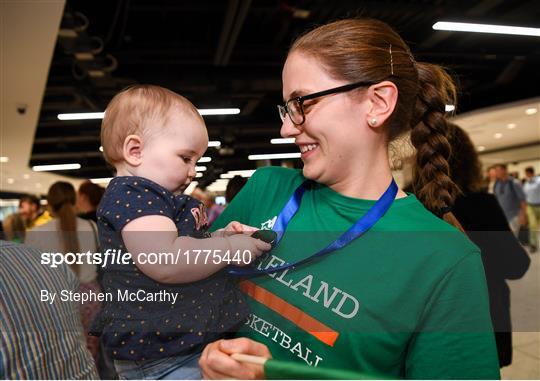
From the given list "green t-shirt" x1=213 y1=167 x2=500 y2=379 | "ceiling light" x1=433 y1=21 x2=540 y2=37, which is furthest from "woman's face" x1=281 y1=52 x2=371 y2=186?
"ceiling light" x1=433 y1=21 x2=540 y2=37

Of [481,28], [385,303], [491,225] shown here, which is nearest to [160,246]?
[385,303]

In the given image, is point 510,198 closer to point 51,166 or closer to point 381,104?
point 381,104

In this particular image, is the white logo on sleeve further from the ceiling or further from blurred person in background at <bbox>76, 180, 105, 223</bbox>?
the ceiling

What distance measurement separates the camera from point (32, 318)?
0.62 metres

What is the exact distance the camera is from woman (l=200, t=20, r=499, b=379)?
2.08 ft

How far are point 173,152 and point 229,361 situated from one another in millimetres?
286

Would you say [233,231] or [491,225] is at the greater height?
[233,231]

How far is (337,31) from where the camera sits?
0.76 metres

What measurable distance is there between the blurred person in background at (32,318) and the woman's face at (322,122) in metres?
0.39

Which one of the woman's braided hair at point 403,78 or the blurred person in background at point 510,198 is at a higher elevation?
the woman's braided hair at point 403,78

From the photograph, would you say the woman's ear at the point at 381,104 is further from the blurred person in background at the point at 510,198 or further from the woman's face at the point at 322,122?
the blurred person in background at the point at 510,198

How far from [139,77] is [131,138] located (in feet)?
20.8

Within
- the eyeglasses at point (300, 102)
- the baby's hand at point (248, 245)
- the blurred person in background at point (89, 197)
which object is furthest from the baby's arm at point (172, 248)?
the blurred person in background at point (89, 197)

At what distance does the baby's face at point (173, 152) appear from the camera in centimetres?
62
